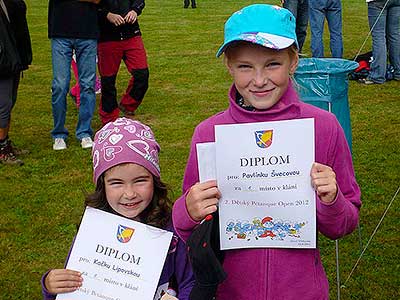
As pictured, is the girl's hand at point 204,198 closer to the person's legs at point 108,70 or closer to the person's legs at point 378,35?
the person's legs at point 108,70

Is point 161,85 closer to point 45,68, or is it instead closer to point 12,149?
point 45,68

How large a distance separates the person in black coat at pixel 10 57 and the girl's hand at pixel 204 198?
396 centimetres

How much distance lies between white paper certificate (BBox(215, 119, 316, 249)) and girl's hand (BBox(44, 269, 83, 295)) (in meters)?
0.56

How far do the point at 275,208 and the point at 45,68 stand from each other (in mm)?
9346

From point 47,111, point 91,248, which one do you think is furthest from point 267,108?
point 47,111

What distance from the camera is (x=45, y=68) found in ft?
35.4

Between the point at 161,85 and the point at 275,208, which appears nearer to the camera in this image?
the point at 275,208

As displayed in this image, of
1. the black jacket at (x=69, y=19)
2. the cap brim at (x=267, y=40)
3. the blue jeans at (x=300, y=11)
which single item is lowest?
the blue jeans at (x=300, y=11)

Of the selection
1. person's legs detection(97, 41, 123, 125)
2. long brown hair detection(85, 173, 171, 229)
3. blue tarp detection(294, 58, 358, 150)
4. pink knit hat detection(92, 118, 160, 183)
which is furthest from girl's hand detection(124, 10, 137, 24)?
long brown hair detection(85, 173, 171, 229)

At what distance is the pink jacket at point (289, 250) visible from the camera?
204cm

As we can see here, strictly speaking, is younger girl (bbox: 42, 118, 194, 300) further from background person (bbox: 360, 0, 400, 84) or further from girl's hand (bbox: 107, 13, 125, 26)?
background person (bbox: 360, 0, 400, 84)

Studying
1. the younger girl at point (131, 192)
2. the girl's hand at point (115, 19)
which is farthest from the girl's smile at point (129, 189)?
the girl's hand at point (115, 19)

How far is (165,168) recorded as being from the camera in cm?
572

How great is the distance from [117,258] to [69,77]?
4.16 metres
